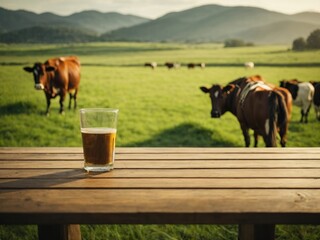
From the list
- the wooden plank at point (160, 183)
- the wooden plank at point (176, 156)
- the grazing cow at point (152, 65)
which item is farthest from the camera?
the grazing cow at point (152, 65)

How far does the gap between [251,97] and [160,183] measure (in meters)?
5.19

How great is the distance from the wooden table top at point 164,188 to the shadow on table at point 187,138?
19.9 ft

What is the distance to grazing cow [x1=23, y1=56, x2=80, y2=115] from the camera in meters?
11.5

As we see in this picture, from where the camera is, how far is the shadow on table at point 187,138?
835 cm

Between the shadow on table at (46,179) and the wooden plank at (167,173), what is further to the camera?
the wooden plank at (167,173)

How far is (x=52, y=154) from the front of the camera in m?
2.22

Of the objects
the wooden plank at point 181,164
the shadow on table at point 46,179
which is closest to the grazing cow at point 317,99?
the wooden plank at point 181,164

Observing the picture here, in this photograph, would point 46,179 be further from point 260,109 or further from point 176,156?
point 260,109

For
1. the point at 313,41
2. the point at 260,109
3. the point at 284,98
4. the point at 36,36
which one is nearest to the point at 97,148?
the point at 260,109

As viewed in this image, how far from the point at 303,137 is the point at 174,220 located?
8.77 m

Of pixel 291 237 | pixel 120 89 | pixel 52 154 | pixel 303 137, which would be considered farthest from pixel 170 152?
pixel 120 89

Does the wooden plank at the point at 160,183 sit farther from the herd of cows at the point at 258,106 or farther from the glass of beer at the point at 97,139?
the herd of cows at the point at 258,106

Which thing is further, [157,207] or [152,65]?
[152,65]

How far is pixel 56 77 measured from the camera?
12.2 metres
